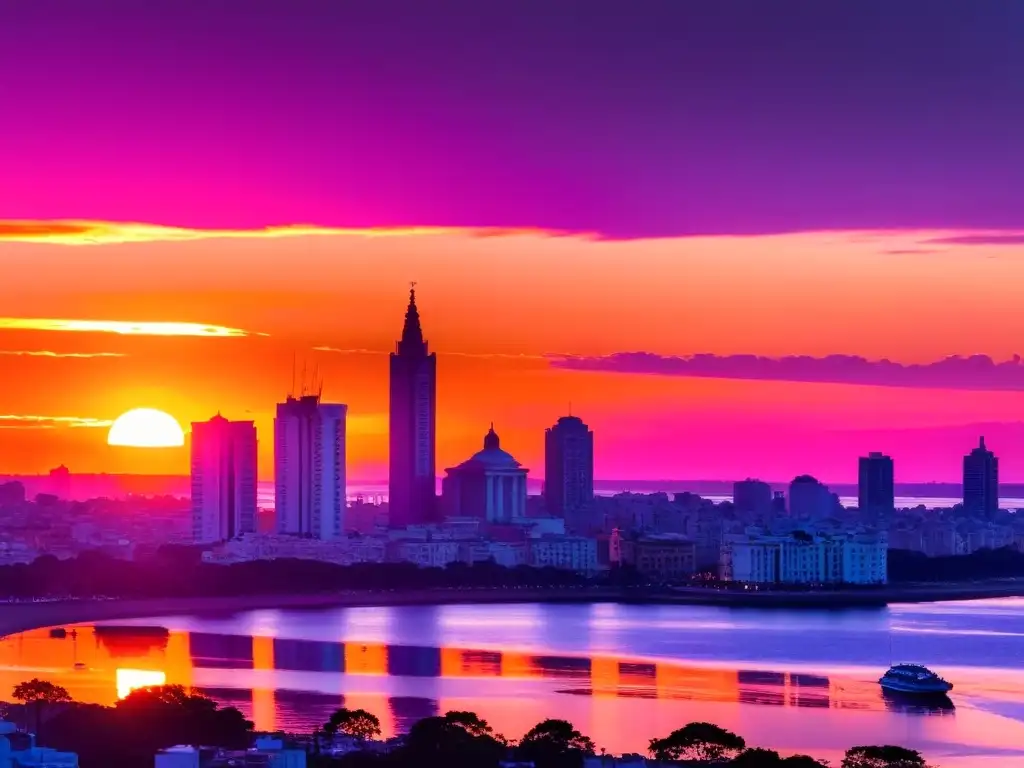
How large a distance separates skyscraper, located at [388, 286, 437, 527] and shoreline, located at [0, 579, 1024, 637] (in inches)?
949

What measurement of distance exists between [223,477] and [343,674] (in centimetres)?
5913

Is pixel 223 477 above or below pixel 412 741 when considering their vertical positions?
above

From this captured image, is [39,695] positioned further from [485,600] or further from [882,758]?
[485,600]

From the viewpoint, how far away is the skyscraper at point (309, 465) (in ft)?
330

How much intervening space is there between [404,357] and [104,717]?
73.2 metres

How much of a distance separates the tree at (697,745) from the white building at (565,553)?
57618 mm

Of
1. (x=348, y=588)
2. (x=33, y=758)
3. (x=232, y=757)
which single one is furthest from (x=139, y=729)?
(x=348, y=588)

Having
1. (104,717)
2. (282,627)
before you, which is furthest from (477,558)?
(104,717)

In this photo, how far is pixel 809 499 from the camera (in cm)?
13662

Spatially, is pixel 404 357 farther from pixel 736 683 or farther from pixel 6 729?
pixel 6 729

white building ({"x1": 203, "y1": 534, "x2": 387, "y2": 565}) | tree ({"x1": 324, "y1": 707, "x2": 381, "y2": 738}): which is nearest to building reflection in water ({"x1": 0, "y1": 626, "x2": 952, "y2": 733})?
tree ({"x1": 324, "y1": 707, "x2": 381, "y2": 738})

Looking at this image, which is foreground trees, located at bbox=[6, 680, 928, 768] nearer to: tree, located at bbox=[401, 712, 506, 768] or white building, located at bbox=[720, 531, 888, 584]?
tree, located at bbox=[401, 712, 506, 768]

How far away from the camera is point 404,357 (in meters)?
104

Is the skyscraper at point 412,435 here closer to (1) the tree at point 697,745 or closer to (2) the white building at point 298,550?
(2) the white building at point 298,550
